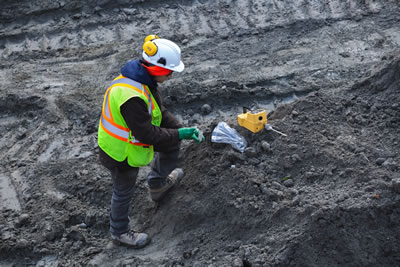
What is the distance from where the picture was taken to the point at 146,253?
4.77 m

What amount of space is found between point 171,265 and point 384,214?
73.9 inches

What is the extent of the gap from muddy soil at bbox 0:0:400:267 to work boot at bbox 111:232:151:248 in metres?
0.07

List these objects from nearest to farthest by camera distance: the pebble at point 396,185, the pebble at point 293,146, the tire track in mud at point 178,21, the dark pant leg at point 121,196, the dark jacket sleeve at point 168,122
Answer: the pebble at point 396,185 < the dark pant leg at point 121,196 < the dark jacket sleeve at point 168,122 < the pebble at point 293,146 < the tire track in mud at point 178,21

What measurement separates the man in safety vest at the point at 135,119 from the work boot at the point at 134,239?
0.24m

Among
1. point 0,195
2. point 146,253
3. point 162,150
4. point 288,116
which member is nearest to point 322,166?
point 288,116

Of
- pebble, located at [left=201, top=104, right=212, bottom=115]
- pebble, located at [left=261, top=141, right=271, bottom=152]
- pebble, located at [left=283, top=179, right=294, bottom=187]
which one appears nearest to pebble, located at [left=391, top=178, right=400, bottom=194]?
pebble, located at [left=283, top=179, right=294, bottom=187]

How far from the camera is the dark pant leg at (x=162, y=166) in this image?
491 cm

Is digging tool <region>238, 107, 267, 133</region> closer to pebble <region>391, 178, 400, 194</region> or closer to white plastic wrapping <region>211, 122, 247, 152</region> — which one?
white plastic wrapping <region>211, 122, 247, 152</region>

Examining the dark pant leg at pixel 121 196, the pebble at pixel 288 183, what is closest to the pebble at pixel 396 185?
the pebble at pixel 288 183

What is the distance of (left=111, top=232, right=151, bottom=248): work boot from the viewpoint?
189 inches

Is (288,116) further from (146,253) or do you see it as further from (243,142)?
(146,253)

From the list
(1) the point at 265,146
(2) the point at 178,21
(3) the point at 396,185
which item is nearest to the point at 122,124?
(1) the point at 265,146

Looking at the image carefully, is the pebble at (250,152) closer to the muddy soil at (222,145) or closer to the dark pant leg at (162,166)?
the muddy soil at (222,145)

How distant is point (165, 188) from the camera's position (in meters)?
5.10
